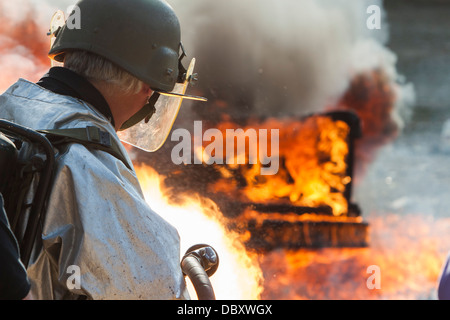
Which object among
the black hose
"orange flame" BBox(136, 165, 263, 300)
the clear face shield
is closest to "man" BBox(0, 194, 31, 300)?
the black hose

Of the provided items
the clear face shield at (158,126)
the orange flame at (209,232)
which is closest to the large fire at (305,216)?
the orange flame at (209,232)

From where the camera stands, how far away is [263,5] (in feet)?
18.2

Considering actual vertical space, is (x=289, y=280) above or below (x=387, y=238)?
below

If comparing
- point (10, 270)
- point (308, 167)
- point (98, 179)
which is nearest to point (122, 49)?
point (98, 179)

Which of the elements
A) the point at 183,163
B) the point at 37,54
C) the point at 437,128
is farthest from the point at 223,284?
the point at 437,128

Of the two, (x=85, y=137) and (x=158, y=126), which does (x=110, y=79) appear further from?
(x=158, y=126)

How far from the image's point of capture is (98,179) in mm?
1232

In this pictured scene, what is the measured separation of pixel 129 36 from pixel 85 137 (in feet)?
1.88

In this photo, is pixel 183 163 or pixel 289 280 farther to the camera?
pixel 289 280

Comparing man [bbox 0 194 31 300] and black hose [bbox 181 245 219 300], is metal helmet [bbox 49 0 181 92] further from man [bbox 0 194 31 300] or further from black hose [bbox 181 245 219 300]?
man [bbox 0 194 31 300]

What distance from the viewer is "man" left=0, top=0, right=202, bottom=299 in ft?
3.88
